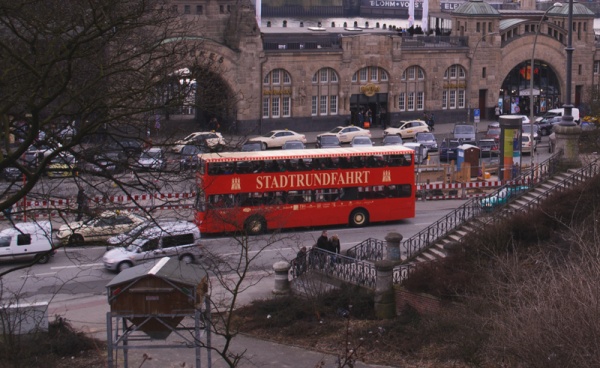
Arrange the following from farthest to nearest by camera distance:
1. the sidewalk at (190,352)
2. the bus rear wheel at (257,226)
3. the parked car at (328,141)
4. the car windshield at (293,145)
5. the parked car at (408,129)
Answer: the parked car at (408,129)
the parked car at (328,141)
the car windshield at (293,145)
the bus rear wheel at (257,226)
the sidewalk at (190,352)

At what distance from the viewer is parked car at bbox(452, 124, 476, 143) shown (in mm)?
58362

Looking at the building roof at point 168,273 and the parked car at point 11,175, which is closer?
the parked car at point 11,175

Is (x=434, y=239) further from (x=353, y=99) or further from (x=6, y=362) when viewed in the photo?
(x=353, y=99)

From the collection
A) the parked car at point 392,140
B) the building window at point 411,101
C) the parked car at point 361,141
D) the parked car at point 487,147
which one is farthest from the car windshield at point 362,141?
the building window at point 411,101

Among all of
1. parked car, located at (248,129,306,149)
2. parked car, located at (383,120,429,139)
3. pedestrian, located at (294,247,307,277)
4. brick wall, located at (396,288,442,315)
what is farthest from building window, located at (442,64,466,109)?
brick wall, located at (396,288,442,315)

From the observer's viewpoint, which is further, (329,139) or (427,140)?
(427,140)

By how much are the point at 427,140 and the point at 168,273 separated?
128 ft

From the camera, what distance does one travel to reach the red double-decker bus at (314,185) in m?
36.4

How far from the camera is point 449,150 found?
53.2 metres

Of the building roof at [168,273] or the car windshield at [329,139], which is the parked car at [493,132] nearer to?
the car windshield at [329,139]

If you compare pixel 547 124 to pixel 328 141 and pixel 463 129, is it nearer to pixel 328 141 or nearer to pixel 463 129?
pixel 463 129

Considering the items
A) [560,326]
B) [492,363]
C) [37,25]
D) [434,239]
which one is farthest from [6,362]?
[434,239]

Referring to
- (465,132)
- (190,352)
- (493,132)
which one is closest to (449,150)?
(465,132)

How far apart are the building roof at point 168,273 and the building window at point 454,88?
163ft
